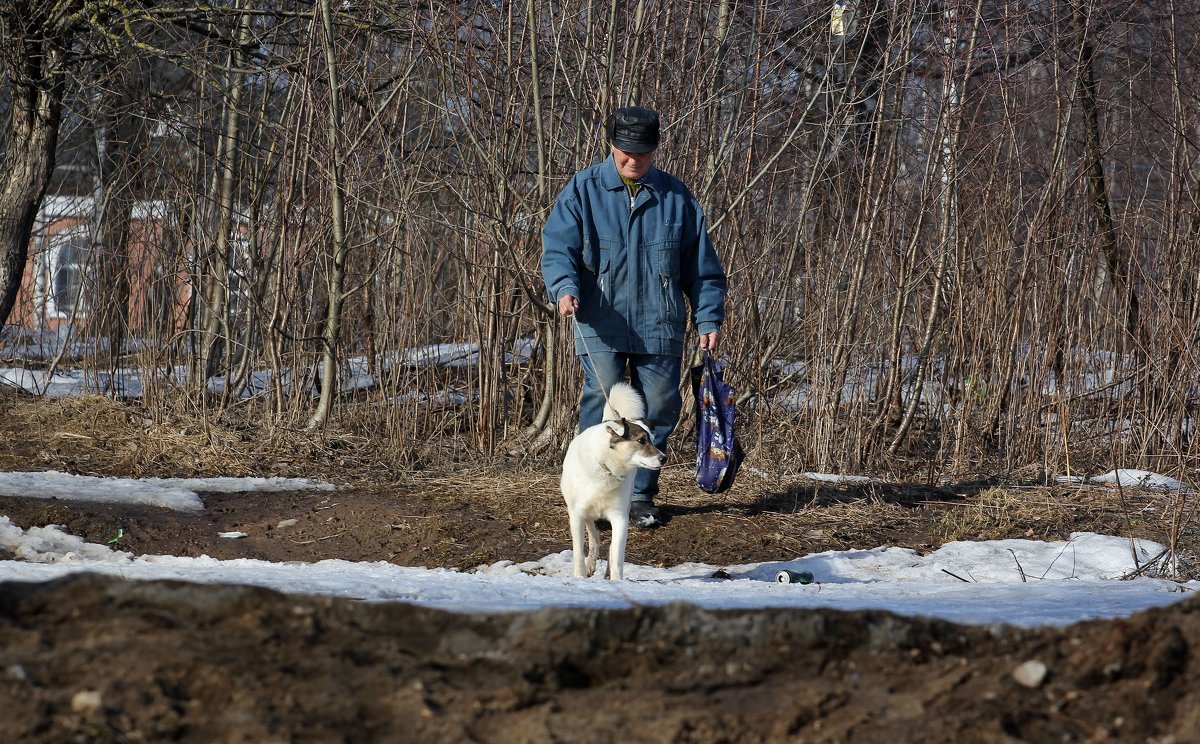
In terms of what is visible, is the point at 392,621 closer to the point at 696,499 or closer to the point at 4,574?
the point at 4,574

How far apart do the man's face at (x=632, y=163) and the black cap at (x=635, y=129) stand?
0.17 feet

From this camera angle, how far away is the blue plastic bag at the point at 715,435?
255 inches

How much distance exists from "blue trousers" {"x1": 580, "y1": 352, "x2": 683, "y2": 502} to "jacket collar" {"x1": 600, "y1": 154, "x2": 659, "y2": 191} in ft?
2.97

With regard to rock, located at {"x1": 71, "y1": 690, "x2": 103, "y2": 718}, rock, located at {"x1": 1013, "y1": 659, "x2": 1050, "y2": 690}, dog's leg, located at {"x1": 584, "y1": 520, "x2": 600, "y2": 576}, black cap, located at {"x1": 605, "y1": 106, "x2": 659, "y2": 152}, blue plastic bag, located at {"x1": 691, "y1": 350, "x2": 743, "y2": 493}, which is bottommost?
dog's leg, located at {"x1": 584, "y1": 520, "x2": 600, "y2": 576}

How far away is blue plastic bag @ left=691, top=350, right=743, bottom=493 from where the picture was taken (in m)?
6.49

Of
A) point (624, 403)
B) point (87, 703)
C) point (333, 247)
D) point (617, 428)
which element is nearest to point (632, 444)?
point (617, 428)

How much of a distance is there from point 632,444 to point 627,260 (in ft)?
4.13

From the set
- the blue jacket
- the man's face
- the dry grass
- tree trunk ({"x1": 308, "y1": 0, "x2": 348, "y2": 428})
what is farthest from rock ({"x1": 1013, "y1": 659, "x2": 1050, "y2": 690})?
tree trunk ({"x1": 308, "y1": 0, "x2": 348, "y2": 428})

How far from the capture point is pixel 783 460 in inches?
316

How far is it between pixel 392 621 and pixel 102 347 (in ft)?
27.2

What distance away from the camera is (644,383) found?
20.9 feet

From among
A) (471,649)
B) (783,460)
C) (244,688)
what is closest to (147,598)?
(244,688)

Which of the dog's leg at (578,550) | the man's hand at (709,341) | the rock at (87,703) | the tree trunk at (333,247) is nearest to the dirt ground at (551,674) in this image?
the rock at (87,703)

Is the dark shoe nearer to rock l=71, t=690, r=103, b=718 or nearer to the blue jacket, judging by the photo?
the blue jacket
